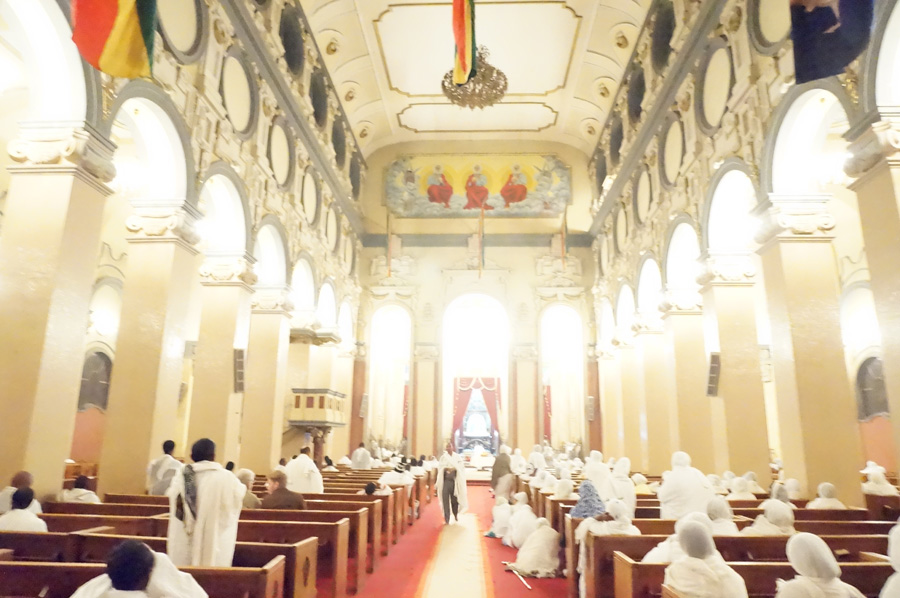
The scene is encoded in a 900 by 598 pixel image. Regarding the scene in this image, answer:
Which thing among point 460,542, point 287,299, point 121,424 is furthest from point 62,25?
point 460,542

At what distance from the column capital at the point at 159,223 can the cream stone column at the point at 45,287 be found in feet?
5.80

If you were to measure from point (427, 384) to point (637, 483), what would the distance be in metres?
10.4

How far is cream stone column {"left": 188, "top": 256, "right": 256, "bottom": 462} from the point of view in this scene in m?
9.66

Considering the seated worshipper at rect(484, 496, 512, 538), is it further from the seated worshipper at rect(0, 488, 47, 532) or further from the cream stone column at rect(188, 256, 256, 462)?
the seated worshipper at rect(0, 488, 47, 532)

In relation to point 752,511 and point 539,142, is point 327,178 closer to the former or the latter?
point 539,142

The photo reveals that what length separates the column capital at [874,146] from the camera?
5.66m

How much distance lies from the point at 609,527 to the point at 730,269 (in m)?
6.21

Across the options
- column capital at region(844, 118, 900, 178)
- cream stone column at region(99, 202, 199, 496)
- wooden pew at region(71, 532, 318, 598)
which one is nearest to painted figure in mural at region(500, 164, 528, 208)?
cream stone column at region(99, 202, 199, 496)

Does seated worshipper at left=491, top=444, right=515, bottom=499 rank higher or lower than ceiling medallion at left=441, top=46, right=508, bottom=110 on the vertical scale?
lower

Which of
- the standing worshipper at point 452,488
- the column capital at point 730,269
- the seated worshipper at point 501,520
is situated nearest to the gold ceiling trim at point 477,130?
the column capital at point 730,269

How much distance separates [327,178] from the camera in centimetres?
1572

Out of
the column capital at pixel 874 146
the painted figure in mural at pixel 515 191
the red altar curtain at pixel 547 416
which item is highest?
the painted figure in mural at pixel 515 191

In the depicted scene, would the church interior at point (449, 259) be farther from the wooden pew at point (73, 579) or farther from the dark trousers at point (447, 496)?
the dark trousers at point (447, 496)

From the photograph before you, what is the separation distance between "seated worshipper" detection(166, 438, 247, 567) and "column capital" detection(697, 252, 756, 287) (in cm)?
838
